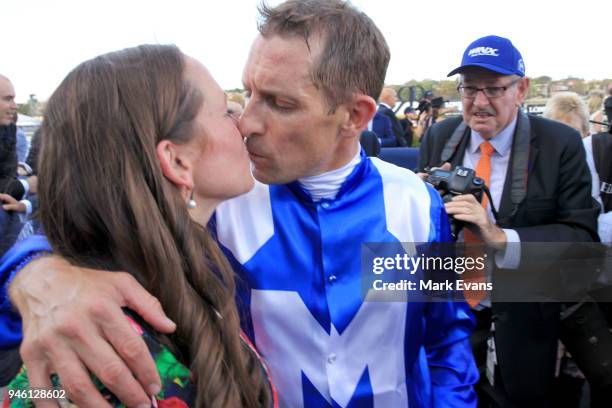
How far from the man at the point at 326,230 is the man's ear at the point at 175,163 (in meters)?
0.31

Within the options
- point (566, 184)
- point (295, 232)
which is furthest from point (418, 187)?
point (566, 184)

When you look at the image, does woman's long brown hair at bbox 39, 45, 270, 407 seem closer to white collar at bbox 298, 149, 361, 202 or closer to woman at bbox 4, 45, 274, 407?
woman at bbox 4, 45, 274, 407

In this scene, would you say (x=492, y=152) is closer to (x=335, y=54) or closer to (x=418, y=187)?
(x=418, y=187)

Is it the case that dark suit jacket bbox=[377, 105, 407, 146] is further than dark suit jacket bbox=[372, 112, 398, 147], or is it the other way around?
dark suit jacket bbox=[377, 105, 407, 146]

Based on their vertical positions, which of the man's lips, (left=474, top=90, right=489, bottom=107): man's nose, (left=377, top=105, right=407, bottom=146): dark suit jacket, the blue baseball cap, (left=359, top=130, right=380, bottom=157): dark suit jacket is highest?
the blue baseball cap

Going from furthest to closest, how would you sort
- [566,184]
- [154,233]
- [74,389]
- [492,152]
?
[492,152], [566,184], [154,233], [74,389]

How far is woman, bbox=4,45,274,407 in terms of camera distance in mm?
893

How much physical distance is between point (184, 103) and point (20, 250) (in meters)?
0.47

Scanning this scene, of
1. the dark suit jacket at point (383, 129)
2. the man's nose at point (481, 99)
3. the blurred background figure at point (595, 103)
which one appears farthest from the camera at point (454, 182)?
the dark suit jacket at point (383, 129)

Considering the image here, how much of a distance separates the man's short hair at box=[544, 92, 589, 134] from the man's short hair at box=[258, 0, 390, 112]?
3602mm

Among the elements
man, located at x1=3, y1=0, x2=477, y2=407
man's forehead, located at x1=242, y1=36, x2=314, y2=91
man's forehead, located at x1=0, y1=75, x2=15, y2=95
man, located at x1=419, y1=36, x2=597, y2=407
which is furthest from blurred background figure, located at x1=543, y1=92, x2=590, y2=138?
man's forehead, located at x1=0, y1=75, x2=15, y2=95

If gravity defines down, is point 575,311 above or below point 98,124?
below

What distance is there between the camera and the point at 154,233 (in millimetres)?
896

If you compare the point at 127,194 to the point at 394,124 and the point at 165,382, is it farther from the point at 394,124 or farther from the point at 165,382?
the point at 394,124
